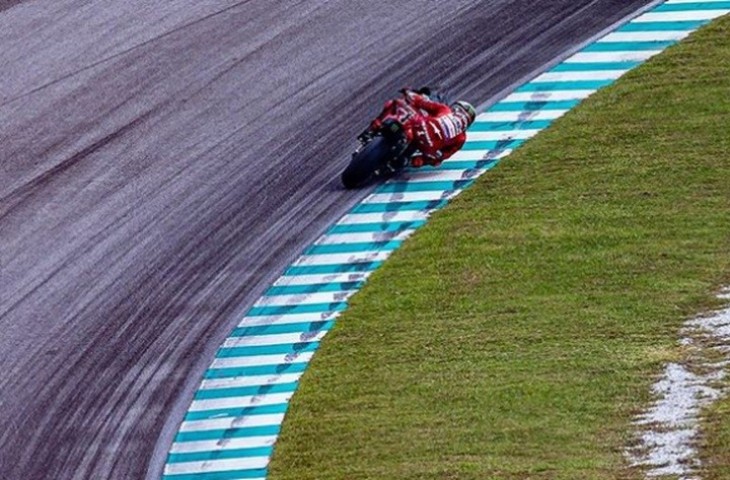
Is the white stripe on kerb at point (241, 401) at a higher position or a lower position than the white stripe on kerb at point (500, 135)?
lower

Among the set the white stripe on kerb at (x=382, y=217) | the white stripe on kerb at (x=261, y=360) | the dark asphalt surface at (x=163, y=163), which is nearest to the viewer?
the dark asphalt surface at (x=163, y=163)

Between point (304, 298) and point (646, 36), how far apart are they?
8.06 metres

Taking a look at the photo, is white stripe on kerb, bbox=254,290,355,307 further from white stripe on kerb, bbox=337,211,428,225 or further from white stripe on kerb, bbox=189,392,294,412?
white stripe on kerb, bbox=189,392,294,412

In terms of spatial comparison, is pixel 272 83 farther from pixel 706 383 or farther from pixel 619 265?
pixel 706 383

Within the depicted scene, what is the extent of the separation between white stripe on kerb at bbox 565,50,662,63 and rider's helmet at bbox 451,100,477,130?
2812 millimetres

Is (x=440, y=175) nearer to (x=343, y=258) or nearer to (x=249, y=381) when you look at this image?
(x=343, y=258)

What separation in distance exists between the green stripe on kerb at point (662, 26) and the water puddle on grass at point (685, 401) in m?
7.05

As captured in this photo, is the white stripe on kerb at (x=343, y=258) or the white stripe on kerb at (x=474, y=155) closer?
the white stripe on kerb at (x=343, y=258)

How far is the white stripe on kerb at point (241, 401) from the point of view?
71.7 ft

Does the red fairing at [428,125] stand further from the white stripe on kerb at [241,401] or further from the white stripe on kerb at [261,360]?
the white stripe on kerb at [241,401]

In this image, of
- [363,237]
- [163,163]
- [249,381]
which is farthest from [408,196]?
[249,381]

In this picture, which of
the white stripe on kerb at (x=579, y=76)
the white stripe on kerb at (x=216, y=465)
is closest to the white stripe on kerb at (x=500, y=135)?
the white stripe on kerb at (x=579, y=76)

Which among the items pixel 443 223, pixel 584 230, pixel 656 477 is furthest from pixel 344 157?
pixel 656 477

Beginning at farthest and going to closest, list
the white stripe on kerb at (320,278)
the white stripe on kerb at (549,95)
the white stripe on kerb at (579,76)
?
the white stripe on kerb at (579,76) < the white stripe on kerb at (549,95) < the white stripe on kerb at (320,278)
